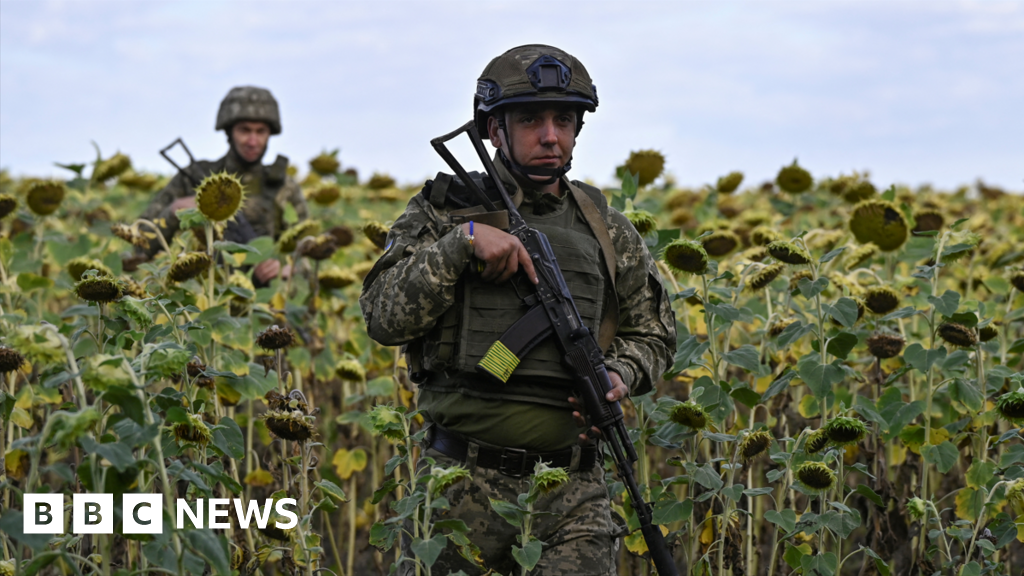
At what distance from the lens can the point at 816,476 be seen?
3518mm

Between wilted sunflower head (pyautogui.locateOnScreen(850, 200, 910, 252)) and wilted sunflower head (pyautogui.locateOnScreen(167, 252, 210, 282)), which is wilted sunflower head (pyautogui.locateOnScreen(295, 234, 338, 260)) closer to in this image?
wilted sunflower head (pyautogui.locateOnScreen(167, 252, 210, 282))

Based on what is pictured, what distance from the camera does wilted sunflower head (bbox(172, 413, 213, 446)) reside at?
125 inches

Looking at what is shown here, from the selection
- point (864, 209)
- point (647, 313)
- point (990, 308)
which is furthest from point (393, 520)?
point (990, 308)

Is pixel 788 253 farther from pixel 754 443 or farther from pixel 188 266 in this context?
pixel 188 266

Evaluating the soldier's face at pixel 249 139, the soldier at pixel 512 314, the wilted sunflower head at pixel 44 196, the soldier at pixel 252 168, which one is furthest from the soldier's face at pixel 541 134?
the soldier's face at pixel 249 139

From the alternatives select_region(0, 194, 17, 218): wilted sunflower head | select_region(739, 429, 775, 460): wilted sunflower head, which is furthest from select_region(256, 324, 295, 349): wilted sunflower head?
select_region(0, 194, 17, 218): wilted sunflower head

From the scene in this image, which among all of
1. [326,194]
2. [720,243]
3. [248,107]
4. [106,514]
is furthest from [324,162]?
[106,514]

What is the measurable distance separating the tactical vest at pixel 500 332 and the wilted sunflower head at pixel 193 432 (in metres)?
0.64

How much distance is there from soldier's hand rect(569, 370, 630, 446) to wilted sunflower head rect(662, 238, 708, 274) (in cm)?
82

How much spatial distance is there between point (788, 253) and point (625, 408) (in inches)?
62.3

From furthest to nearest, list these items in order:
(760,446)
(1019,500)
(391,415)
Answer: (760,446) → (1019,500) → (391,415)

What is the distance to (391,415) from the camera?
10.5ft

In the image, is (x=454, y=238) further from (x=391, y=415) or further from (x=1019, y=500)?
(x=1019, y=500)

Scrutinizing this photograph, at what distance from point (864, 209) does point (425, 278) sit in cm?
299
